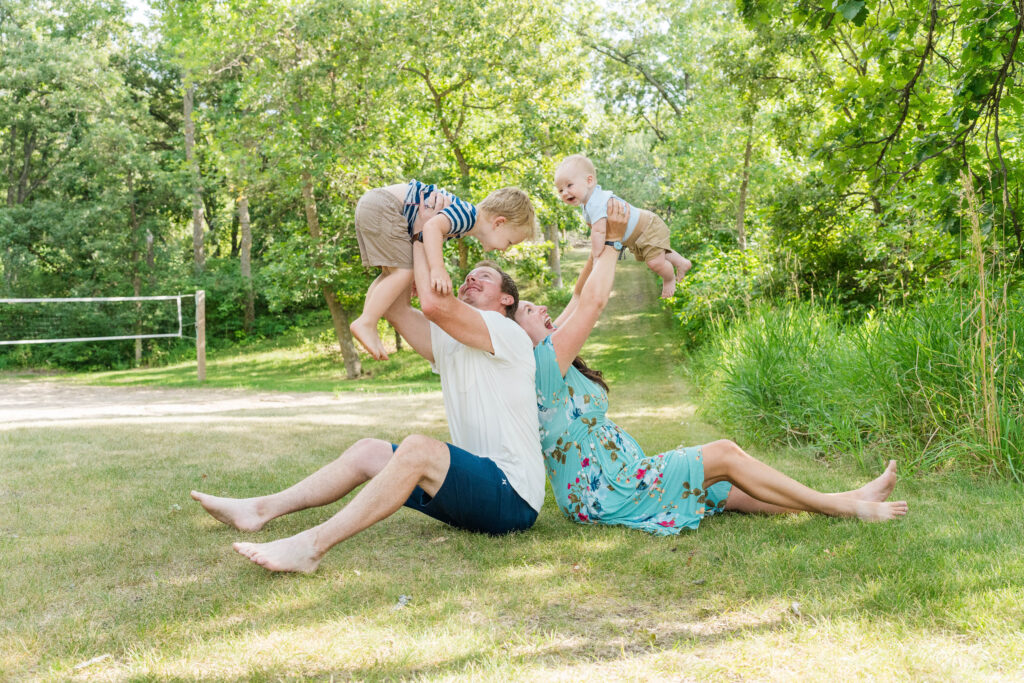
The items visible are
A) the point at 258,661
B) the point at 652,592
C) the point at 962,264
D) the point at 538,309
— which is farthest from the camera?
the point at 962,264

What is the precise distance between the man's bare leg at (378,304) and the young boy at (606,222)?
971 millimetres

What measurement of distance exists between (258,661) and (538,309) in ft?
6.56

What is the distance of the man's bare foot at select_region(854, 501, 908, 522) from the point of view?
11.2 ft

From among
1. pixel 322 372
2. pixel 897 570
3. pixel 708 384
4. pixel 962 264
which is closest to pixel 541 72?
pixel 708 384

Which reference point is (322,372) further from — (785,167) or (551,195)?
(785,167)

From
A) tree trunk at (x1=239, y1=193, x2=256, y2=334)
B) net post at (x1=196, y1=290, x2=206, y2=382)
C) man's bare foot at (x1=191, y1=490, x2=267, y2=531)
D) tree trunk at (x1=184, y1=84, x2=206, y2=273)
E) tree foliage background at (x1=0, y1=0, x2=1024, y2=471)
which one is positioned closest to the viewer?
man's bare foot at (x1=191, y1=490, x2=267, y2=531)

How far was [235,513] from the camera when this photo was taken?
3.35 m

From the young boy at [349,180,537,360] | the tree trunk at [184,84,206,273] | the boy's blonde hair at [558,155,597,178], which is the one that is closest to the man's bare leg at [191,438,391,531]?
the young boy at [349,180,537,360]

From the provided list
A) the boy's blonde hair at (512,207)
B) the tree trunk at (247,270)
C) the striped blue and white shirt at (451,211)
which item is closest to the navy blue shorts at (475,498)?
the striped blue and white shirt at (451,211)

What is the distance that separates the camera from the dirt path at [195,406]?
297 inches

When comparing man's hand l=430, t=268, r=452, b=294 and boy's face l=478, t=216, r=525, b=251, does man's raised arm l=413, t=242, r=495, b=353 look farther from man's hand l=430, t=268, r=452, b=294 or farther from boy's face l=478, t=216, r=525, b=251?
boy's face l=478, t=216, r=525, b=251

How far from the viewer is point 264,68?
1343 cm

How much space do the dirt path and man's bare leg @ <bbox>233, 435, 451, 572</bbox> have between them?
13.8 feet

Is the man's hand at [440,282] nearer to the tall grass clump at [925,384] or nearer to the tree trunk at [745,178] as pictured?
the tall grass clump at [925,384]
